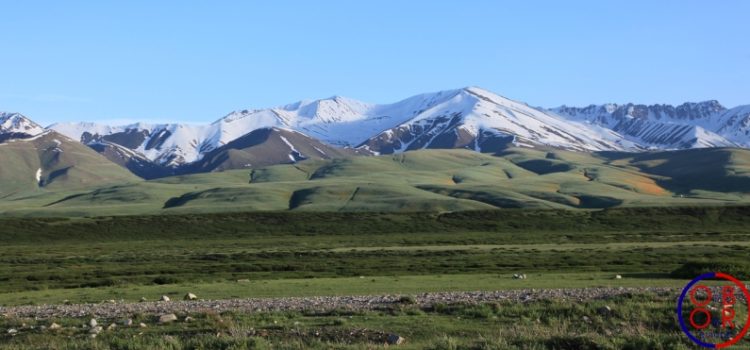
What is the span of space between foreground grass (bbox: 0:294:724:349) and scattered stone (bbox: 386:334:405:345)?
1.11ft

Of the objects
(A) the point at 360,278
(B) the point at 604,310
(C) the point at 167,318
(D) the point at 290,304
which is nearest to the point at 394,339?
(B) the point at 604,310

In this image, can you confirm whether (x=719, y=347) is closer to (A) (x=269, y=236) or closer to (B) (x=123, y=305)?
(B) (x=123, y=305)

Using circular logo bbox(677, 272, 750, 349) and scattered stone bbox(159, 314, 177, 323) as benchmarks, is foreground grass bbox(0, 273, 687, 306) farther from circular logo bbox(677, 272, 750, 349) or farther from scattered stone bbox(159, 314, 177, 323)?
circular logo bbox(677, 272, 750, 349)

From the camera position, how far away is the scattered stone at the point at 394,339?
22.4 meters

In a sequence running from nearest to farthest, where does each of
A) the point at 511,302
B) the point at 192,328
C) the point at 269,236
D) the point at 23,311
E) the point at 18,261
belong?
the point at 192,328, the point at 511,302, the point at 23,311, the point at 18,261, the point at 269,236

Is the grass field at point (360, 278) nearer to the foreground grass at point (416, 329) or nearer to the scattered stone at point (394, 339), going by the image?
the foreground grass at point (416, 329)

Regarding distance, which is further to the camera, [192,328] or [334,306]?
[334,306]

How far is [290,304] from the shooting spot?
32594mm

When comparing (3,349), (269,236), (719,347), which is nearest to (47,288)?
(3,349)

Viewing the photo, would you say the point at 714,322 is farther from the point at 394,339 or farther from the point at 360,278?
the point at 360,278

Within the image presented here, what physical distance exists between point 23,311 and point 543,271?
3420 centimetres

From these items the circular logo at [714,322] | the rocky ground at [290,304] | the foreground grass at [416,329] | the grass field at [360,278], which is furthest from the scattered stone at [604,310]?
the rocky ground at [290,304]

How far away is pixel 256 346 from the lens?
20.8 metres

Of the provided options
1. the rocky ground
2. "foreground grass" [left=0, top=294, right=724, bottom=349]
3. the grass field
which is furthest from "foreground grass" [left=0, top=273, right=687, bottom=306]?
"foreground grass" [left=0, top=294, right=724, bottom=349]
